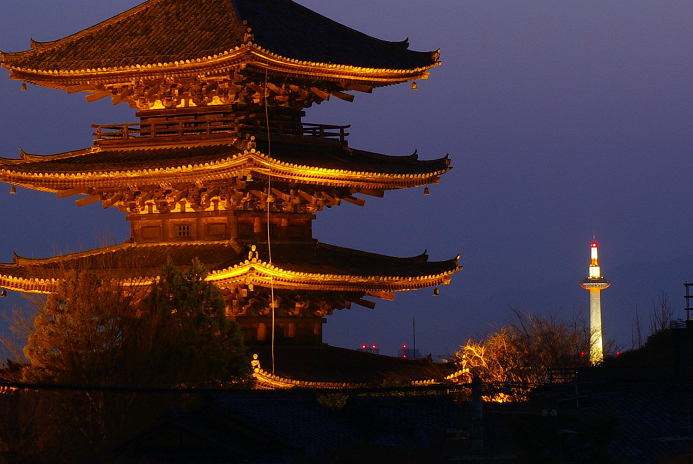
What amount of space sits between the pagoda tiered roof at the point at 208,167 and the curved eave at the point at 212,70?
225 centimetres

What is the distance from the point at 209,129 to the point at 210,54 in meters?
2.84

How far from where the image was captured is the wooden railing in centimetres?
4931

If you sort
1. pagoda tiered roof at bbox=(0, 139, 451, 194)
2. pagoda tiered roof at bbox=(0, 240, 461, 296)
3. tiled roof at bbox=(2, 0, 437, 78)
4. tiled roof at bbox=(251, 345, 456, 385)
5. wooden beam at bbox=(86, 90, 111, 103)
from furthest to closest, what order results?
wooden beam at bbox=(86, 90, 111, 103) < tiled roof at bbox=(2, 0, 437, 78) < tiled roof at bbox=(251, 345, 456, 385) < pagoda tiered roof at bbox=(0, 139, 451, 194) < pagoda tiered roof at bbox=(0, 240, 461, 296)

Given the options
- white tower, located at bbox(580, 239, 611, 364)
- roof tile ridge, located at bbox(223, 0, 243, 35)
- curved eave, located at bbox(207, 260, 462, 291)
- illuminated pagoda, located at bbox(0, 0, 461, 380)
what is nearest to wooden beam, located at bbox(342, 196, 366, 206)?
illuminated pagoda, located at bbox(0, 0, 461, 380)

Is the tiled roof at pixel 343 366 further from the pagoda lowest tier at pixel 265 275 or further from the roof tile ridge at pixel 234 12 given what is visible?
the roof tile ridge at pixel 234 12

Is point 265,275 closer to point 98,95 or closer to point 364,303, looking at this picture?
point 364,303

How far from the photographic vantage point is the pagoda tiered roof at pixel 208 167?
4725 centimetres

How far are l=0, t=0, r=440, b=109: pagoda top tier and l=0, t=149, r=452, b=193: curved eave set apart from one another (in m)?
3.03

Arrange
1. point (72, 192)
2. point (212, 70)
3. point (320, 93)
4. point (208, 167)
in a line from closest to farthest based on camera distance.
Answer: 1. point (208, 167)
2. point (212, 70)
3. point (72, 192)
4. point (320, 93)

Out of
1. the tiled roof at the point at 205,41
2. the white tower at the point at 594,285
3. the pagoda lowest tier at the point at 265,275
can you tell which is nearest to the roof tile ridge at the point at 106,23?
the tiled roof at the point at 205,41

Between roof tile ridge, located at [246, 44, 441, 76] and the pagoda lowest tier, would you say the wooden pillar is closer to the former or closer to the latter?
the pagoda lowest tier

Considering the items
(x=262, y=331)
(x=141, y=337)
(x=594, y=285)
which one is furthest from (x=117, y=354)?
(x=594, y=285)

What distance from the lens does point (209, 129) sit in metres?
49.2

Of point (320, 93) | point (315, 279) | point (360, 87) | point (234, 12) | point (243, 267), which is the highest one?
point (234, 12)
